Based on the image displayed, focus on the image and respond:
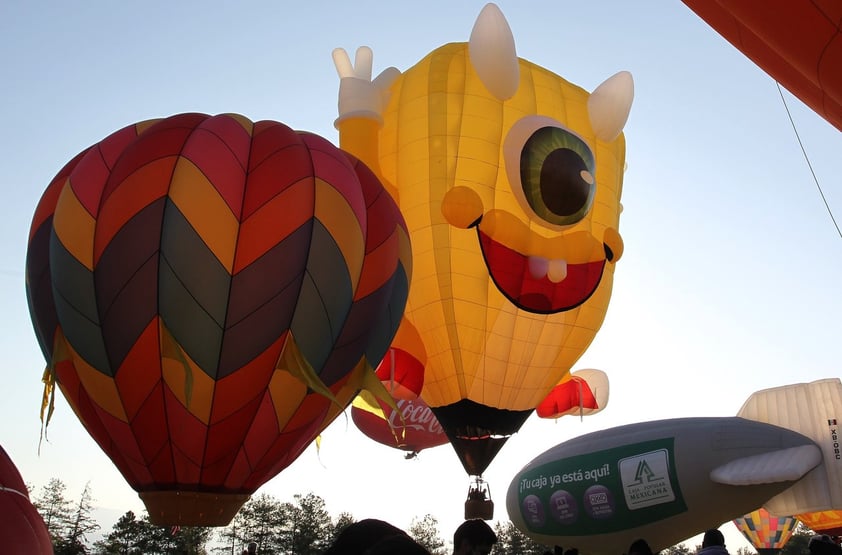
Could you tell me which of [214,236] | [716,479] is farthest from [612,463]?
[214,236]

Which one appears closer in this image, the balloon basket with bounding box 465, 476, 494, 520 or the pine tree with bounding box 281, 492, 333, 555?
the balloon basket with bounding box 465, 476, 494, 520

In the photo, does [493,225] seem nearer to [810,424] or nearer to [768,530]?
[810,424]

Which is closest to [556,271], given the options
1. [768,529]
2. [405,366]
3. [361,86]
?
[405,366]

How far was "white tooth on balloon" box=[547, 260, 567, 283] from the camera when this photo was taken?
9.23 metres

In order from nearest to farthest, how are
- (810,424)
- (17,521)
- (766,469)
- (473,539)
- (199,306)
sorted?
1. (473,539)
2. (17,521)
3. (199,306)
4. (766,469)
5. (810,424)

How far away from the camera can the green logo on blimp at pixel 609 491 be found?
9.84 m

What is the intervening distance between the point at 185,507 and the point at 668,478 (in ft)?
20.0

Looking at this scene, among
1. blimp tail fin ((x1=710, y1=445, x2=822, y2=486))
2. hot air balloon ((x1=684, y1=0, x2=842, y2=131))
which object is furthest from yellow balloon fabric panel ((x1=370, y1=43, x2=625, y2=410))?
hot air balloon ((x1=684, y1=0, x2=842, y2=131))

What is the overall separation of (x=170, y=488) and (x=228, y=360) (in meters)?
1.01

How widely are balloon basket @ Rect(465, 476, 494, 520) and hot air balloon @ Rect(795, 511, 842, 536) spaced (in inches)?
230

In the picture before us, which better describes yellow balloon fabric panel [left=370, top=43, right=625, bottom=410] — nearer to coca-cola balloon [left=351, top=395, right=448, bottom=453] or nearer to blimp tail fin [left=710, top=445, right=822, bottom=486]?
blimp tail fin [left=710, top=445, right=822, bottom=486]

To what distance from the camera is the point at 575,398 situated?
1127 cm

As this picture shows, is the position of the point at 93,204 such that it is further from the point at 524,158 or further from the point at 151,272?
the point at 524,158

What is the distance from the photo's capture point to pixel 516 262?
9.22 m
